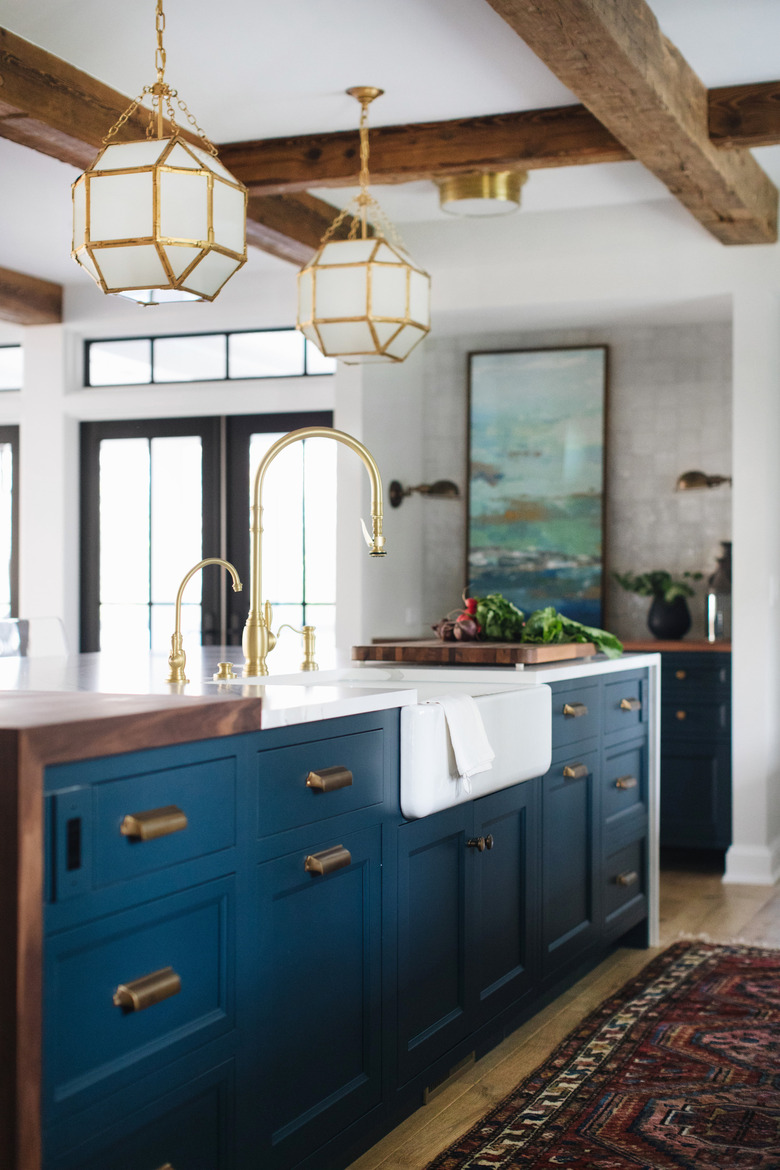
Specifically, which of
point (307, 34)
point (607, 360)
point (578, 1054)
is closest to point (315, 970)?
point (578, 1054)

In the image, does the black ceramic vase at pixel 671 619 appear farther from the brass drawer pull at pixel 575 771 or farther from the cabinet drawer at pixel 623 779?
the brass drawer pull at pixel 575 771

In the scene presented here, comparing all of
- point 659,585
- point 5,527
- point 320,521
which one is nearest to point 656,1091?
point 659,585

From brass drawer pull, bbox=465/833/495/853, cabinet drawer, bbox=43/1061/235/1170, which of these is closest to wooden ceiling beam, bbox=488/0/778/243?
brass drawer pull, bbox=465/833/495/853

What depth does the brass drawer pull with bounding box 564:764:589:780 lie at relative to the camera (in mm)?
3189

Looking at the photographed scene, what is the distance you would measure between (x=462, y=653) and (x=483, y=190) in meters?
2.27

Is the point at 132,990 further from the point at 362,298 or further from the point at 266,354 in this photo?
the point at 266,354

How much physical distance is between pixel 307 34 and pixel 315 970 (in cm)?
272

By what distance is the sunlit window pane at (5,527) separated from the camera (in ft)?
22.5

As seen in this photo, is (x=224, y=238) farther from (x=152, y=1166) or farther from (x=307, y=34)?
(x=152, y=1166)

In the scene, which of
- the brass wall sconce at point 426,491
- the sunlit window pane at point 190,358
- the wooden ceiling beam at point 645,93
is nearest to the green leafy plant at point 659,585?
the brass wall sconce at point 426,491

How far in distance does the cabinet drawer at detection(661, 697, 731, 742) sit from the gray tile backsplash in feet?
2.21

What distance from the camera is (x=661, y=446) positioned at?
5.90m

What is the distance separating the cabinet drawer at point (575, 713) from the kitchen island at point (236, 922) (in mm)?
193

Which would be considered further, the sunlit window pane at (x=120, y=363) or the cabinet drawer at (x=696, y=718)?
the sunlit window pane at (x=120, y=363)
